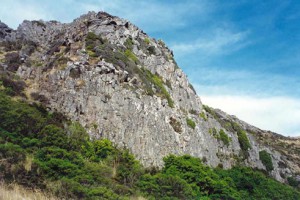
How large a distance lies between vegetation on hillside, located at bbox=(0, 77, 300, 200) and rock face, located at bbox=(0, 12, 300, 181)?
1.95 meters

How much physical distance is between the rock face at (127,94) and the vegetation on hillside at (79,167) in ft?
6.38

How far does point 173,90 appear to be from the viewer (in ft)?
124

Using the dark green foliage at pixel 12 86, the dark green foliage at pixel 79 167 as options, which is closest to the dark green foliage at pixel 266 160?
the dark green foliage at pixel 79 167

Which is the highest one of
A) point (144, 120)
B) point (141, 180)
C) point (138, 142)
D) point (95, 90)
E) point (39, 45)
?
point (39, 45)

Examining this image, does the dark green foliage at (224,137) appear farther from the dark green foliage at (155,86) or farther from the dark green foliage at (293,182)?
the dark green foliage at (293,182)

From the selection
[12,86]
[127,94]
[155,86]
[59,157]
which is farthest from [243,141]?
[59,157]

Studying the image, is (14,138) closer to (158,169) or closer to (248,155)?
(158,169)

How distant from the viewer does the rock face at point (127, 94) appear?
25234 millimetres

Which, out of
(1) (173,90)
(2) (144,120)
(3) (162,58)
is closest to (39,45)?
(3) (162,58)

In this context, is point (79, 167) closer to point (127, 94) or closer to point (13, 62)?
point (127, 94)

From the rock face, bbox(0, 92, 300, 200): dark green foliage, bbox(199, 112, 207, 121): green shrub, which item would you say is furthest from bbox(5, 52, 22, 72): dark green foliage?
bbox(199, 112, 207, 121): green shrub

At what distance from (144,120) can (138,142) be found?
2636 mm

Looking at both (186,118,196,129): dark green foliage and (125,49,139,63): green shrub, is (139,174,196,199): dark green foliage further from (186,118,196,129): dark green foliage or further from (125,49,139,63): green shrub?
(125,49,139,63): green shrub

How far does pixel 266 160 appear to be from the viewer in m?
44.1
